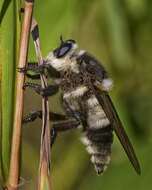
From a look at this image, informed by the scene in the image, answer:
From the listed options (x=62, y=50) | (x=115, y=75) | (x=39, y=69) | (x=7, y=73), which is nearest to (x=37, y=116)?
(x=62, y=50)

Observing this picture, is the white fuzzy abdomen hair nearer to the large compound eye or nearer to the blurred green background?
the large compound eye

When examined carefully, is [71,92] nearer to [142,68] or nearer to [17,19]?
[17,19]

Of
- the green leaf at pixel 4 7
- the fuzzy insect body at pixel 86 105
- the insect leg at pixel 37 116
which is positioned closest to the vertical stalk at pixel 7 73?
the green leaf at pixel 4 7

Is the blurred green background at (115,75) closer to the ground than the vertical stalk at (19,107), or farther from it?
farther from it

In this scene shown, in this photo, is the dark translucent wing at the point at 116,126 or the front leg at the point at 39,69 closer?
the front leg at the point at 39,69

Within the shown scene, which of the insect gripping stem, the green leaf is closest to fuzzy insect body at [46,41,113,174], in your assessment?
the insect gripping stem

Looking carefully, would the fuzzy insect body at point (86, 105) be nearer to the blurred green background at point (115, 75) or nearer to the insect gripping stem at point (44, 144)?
the blurred green background at point (115, 75)

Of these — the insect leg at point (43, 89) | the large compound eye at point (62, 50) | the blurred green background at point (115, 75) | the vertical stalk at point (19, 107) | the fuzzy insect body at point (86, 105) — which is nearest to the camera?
the vertical stalk at point (19, 107)

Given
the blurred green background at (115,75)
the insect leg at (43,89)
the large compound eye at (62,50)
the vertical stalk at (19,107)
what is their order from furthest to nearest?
1. the blurred green background at (115,75)
2. the large compound eye at (62,50)
3. the insect leg at (43,89)
4. the vertical stalk at (19,107)

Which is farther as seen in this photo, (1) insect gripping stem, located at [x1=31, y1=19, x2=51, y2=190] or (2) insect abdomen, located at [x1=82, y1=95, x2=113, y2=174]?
(2) insect abdomen, located at [x1=82, y1=95, x2=113, y2=174]
